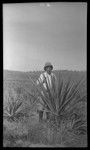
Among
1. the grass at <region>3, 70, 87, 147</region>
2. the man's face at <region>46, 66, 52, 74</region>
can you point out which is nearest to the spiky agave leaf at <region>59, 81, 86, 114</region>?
the grass at <region>3, 70, 87, 147</region>

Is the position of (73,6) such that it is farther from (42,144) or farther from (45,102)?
(42,144)

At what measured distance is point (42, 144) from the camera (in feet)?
8.86

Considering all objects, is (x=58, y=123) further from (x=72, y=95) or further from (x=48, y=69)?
(x=48, y=69)

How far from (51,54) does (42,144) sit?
1.03 metres

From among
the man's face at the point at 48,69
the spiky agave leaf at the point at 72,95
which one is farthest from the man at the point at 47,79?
the spiky agave leaf at the point at 72,95

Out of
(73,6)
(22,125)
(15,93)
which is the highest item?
(73,6)

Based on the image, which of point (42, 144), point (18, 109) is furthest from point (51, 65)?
point (42, 144)

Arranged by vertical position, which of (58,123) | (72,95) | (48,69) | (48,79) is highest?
(48,69)

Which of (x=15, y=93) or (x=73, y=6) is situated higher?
(x=73, y=6)

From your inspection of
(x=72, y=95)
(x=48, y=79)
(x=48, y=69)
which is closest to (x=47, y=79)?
(x=48, y=79)

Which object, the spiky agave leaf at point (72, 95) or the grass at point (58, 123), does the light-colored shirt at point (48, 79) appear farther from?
the spiky agave leaf at point (72, 95)

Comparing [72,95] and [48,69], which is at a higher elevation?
[48,69]

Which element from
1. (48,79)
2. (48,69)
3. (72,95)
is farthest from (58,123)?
(48,69)

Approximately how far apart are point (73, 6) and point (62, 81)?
874 mm
